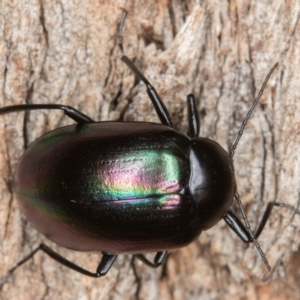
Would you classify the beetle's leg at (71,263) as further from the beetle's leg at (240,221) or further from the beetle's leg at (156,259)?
the beetle's leg at (240,221)

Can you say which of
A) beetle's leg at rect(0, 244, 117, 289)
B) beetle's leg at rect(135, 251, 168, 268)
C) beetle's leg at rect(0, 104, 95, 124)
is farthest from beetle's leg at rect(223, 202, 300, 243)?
beetle's leg at rect(0, 104, 95, 124)

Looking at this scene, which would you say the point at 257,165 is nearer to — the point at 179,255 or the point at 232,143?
the point at 232,143

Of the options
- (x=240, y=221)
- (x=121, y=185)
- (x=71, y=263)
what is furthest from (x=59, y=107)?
(x=240, y=221)

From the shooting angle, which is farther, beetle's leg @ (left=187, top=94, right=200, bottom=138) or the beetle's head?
beetle's leg @ (left=187, top=94, right=200, bottom=138)

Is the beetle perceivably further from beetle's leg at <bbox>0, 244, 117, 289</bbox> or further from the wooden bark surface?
the wooden bark surface

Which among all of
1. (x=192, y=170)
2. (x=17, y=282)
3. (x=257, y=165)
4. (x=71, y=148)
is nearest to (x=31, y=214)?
(x=71, y=148)

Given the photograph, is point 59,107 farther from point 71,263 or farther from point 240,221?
point 240,221

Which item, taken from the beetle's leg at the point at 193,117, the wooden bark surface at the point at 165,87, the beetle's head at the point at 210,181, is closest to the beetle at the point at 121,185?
the beetle's head at the point at 210,181
